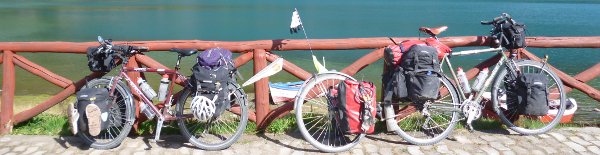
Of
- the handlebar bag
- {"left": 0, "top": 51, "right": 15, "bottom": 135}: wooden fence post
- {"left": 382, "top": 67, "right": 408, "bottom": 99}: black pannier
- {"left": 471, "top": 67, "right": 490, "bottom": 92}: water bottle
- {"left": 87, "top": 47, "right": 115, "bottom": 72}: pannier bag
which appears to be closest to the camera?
the handlebar bag

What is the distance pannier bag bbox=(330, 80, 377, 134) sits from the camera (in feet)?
16.4

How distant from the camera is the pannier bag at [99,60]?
17.0 ft

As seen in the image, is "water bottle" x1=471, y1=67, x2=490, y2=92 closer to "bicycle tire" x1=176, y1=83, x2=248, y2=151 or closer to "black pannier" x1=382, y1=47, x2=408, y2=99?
"black pannier" x1=382, y1=47, x2=408, y2=99

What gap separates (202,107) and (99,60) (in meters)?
1.21

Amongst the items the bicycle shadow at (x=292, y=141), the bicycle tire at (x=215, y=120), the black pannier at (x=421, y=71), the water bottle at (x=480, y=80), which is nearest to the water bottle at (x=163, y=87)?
the bicycle tire at (x=215, y=120)

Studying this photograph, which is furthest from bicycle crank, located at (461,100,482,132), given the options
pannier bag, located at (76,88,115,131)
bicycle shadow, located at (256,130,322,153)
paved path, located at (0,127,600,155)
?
pannier bag, located at (76,88,115,131)

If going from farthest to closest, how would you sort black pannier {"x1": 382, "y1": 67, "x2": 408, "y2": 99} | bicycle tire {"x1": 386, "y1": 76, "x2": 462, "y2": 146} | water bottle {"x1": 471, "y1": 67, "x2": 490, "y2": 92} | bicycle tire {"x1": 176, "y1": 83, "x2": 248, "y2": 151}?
water bottle {"x1": 471, "y1": 67, "x2": 490, "y2": 92} → bicycle tire {"x1": 386, "y1": 76, "x2": 462, "y2": 146} → bicycle tire {"x1": 176, "y1": 83, "x2": 248, "y2": 151} → black pannier {"x1": 382, "y1": 67, "x2": 408, "y2": 99}

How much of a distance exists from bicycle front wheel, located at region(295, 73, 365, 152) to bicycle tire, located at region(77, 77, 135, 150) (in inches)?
67.6

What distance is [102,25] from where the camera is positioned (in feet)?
106

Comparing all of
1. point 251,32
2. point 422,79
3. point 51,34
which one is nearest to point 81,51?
point 422,79

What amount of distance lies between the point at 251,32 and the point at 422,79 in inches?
891

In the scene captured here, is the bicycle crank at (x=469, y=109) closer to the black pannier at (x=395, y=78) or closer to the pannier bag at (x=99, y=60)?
the black pannier at (x=395, y=78)

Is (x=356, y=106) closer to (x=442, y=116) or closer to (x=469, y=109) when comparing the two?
(x=442, y=116)

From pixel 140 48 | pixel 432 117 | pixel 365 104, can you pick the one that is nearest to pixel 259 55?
pixel 140 48
